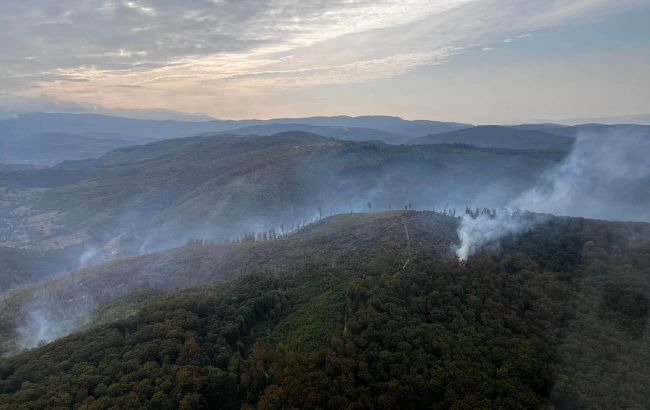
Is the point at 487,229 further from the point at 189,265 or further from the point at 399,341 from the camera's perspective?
the point at 189,265

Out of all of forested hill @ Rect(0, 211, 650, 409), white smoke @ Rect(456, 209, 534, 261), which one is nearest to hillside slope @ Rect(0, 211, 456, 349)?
white smoke @ Rect(456, 209, 534, 261)

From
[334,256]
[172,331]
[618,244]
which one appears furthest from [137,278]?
[618,244]

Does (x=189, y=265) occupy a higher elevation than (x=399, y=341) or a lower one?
lower

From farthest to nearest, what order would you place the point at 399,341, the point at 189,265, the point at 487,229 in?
1. the point at 189,265
2. the point at 487,229
3. the point at 399,341

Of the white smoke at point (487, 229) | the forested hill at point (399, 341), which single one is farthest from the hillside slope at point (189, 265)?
the forested hill at point (399, 341)

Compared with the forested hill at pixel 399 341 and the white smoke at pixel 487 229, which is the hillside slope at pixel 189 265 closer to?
the white smoke at pixel 487 229

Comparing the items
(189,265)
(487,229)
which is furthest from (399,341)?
(189,265)
